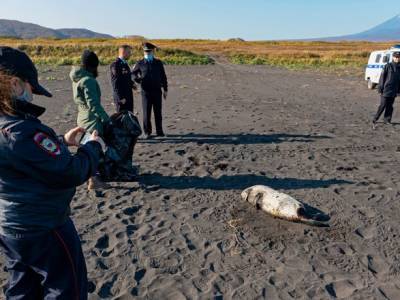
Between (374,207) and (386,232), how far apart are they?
2.36ft

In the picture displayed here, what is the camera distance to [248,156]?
7688mm

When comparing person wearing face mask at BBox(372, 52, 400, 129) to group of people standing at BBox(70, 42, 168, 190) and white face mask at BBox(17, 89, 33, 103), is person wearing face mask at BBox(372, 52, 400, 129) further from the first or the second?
white face mask at BBox(17, 89, 33, 103)

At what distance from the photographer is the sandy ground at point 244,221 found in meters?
3.72

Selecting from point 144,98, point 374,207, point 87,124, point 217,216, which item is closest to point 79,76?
point 87,124

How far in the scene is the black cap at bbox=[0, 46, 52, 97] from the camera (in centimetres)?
198

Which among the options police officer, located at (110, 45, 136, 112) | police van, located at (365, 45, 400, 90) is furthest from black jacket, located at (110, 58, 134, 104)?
police van, located at (365, 45, 400, 90)

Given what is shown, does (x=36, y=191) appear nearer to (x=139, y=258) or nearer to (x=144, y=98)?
(x=139, y=258)

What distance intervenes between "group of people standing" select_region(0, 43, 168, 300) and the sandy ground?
4.53 ft

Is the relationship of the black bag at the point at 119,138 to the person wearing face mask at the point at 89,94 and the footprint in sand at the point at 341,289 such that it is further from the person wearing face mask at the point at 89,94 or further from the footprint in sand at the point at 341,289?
the footprint in sand at the point at 341,289

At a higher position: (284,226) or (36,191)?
(36,191)

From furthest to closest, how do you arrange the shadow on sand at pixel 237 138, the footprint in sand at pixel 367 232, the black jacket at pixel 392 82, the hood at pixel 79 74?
the black jacket at pixel 392 82 → the shadow on sand at pixel 237 138 → the hood at pixel 79 74 → the footprint in sand at pixel 367 232

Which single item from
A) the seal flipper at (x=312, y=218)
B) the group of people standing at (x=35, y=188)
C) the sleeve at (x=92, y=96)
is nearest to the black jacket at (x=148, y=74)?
the sleeve at (x=92, y=96)

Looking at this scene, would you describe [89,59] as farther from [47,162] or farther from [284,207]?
[47,162]

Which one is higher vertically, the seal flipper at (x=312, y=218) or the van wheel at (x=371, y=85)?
the seal flipper at (x=312, y=218)
